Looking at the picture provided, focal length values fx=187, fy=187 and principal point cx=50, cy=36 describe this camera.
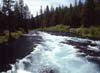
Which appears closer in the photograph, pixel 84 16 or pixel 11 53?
pixel 11 53

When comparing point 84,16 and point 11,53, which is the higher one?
point 84,16

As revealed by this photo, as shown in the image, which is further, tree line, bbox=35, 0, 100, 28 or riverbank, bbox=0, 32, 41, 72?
tree line, bbox=35, 0, 100, 28

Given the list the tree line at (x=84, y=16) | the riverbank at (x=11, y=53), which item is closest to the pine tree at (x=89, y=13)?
the tree line at (x=84, y=16)

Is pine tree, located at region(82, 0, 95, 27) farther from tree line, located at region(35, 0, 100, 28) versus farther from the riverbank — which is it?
the riverbank

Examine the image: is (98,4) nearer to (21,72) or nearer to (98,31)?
(98,31)

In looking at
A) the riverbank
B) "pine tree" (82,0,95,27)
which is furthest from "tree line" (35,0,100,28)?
the riverbank

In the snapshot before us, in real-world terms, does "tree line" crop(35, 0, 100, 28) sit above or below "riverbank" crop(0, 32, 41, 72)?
above

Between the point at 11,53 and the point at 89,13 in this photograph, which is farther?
the point at 89,13

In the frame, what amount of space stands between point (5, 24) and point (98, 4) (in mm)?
29477

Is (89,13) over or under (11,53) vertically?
over

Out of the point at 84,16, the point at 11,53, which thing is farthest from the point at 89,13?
the point at 11,53

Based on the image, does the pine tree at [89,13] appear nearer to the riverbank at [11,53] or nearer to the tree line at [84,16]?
the tree line at [84,16]

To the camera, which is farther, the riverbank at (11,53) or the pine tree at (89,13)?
the pine tree at (89,13)

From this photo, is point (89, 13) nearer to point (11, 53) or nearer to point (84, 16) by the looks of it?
point (84, 16)
